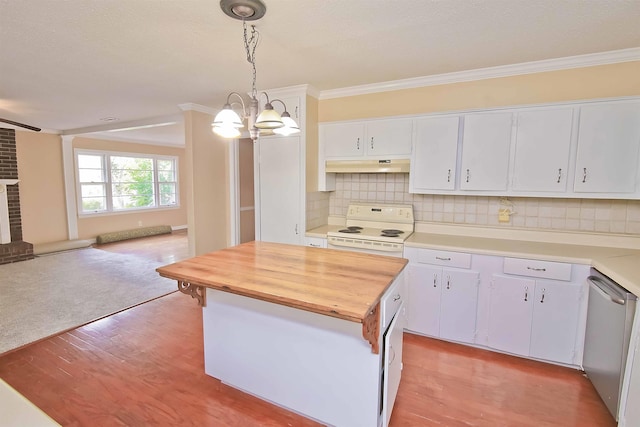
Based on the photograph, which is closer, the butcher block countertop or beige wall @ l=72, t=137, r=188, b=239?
the butcher block countertop

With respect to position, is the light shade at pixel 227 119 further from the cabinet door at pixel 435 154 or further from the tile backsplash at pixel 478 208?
the cabinet door at pixel 435 154

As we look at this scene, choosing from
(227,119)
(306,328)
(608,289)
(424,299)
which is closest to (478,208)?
(424,299)

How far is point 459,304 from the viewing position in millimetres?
2678

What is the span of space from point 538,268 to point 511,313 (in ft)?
1.41

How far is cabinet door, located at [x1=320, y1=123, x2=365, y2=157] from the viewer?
3279 mm

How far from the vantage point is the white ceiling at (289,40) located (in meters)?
1.83

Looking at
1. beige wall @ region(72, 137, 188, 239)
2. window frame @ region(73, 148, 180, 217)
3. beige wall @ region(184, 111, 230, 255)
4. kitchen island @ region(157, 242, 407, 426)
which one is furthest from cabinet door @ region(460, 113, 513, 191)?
window frame @ region(73, 148, 180, 217)

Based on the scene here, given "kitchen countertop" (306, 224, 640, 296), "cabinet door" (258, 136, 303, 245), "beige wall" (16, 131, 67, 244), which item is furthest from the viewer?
"beige wall" (16, 131, 67, 244)

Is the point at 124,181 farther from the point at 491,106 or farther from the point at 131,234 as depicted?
the point at 491,106

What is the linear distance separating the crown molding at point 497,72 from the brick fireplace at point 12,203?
5940 millimetres

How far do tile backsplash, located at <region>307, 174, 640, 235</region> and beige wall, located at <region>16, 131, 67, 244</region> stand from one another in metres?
6.07

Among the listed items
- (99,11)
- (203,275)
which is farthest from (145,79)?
(203,275)

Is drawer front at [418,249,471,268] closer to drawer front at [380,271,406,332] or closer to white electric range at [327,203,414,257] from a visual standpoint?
white electric range at [327,203,414,257]

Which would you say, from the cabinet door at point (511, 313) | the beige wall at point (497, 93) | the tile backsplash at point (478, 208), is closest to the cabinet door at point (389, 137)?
the beige wall at point (497, 93)
